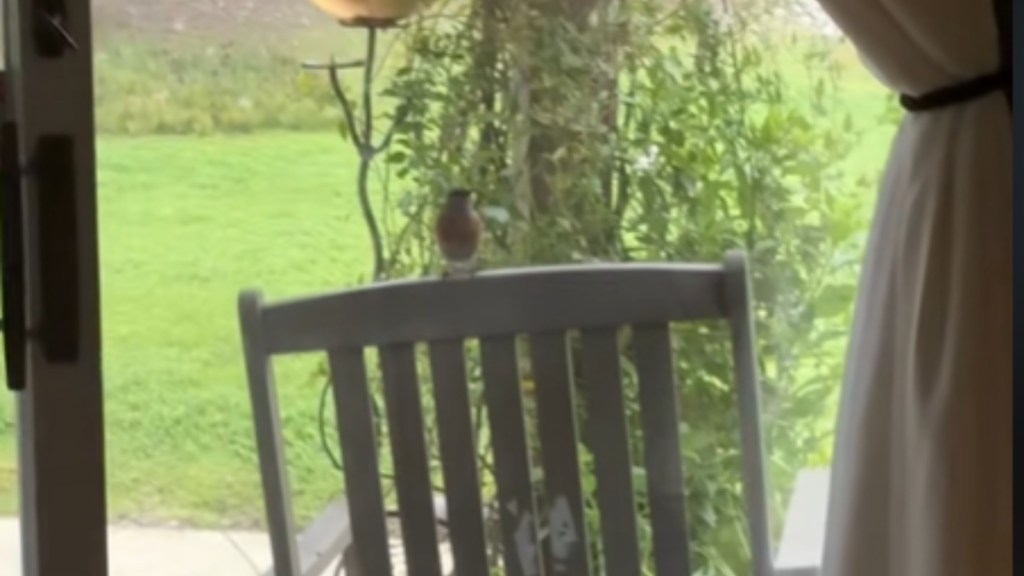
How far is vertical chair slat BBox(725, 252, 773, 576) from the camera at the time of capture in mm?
1718

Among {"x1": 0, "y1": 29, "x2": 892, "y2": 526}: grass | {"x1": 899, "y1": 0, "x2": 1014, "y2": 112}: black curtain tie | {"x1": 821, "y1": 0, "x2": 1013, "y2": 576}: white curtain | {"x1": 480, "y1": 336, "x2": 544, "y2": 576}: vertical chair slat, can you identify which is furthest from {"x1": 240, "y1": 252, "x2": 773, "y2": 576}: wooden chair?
{"x1": 899, "y1": 0, "x2": 1014, "y2": 112}: black curtain tie

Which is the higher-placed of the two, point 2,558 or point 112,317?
point 112,317

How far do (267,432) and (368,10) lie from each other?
0.51 metres

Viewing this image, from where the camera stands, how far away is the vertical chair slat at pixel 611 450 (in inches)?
67.5

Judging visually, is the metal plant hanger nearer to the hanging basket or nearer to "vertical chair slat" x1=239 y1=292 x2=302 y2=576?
the hanging basket

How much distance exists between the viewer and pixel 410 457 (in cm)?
171

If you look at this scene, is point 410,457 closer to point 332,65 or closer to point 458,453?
point 458,453

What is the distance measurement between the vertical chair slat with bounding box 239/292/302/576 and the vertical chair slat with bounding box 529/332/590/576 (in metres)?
0.31

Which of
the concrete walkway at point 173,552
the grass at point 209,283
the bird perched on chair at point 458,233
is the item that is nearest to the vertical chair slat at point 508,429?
the bird perched on chair at point 458,233

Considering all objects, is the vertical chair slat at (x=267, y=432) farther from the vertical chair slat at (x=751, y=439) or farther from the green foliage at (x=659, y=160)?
the vertical chair slat at (x=751, y=439)

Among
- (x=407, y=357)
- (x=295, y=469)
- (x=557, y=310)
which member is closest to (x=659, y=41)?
(x=557, y=310)

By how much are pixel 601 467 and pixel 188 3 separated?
738mm

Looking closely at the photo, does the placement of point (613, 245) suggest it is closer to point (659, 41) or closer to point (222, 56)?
point (659, 41)

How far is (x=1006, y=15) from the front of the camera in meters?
1.49
